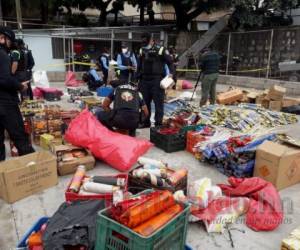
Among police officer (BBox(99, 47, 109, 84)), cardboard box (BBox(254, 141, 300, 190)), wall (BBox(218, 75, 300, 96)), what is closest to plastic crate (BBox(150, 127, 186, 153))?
cardboard box (BBox(254, 141, 300, 190))

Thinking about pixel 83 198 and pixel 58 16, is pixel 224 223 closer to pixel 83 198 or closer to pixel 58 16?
pixel 83 198

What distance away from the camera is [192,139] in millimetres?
4879

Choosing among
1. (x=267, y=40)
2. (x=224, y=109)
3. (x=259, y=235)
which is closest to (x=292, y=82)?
(x=267, y=40)

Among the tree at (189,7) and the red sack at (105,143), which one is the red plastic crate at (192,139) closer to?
the red sack at (105,143)

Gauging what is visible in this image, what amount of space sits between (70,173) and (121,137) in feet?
2.65

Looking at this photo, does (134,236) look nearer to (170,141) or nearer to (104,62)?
(170,141)

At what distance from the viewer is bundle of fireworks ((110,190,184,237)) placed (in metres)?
2.06

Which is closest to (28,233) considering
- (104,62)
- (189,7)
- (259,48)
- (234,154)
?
(234,154)

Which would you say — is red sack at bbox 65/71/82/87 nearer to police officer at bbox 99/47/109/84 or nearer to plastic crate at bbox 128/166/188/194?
police officer at bbox 99/47/109/84

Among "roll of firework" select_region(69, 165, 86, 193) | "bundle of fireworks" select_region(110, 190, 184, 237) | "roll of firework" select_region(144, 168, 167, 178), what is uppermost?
"bundle of fireworks" select_region(110, 190, 184, 237)

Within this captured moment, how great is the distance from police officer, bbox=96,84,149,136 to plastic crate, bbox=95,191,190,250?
8.46ft

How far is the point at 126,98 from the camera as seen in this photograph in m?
4.74

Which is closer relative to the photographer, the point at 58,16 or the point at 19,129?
the point at 19,129

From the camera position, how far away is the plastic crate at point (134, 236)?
Result: 198 cm
